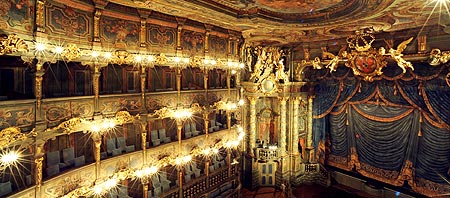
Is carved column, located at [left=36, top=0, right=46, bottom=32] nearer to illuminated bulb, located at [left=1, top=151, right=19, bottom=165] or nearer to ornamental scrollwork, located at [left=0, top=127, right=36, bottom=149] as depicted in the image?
ornamental scrollwork, located at [left=0, top=127, right=36, bottom=149]

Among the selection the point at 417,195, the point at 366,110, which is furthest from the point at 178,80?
the point at 417,195

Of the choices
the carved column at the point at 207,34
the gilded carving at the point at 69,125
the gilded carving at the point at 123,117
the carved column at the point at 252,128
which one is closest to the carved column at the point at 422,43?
the carved column at the point at 252,128

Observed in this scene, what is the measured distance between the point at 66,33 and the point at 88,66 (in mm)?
1659

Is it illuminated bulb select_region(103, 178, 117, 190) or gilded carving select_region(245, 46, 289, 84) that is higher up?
gilded carving select_region(245, 46, 289, 84)

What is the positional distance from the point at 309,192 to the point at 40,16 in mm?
15542

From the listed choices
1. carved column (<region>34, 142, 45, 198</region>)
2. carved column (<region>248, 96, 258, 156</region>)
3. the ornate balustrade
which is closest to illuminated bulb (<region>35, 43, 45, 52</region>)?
carved column (<region>34, 142, 45, 198</region>)

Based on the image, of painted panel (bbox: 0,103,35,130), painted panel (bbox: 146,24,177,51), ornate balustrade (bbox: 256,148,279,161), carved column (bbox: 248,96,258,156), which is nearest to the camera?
painted panel (bbox: 0,103,35,130)

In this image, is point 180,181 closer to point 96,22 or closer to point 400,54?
point 96,22

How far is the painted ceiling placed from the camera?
839 centimetres

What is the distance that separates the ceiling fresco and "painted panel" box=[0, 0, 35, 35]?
6656 millimetres

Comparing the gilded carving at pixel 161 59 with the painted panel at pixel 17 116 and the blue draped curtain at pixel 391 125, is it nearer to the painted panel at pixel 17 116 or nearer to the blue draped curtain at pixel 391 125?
the painted panel at pixel 17 116

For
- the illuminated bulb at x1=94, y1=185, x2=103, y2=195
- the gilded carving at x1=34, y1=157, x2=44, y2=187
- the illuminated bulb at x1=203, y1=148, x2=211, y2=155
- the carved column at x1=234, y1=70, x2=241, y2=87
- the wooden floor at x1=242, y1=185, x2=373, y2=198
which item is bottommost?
the wooden floor at x1=242, y1=185, x2=373, y2=198

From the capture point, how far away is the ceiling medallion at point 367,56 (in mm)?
11852

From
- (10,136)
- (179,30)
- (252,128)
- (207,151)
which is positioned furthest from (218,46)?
(10,136)
